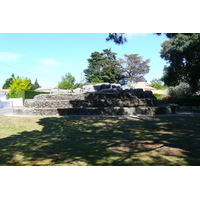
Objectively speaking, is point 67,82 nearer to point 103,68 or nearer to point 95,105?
point 103,68

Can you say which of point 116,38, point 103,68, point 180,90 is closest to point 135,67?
point 103,68

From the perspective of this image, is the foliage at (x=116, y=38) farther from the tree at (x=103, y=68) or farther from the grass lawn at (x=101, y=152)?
the tree at (x=103, y=68)

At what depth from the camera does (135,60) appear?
50.0 metres

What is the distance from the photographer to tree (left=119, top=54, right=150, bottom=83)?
48.9 m

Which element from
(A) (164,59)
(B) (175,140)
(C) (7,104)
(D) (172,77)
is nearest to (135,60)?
(A) (164,59)

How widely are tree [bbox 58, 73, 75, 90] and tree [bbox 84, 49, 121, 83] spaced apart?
3.49 m

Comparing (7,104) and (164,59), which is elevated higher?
(164,59)

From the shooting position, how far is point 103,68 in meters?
38.9

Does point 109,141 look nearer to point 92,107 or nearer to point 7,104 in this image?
point 92,107

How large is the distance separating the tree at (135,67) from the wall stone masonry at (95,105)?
35.8 m

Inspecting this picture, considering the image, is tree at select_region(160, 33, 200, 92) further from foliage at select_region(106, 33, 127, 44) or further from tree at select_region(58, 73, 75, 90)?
tree at select_region(58, 73, 75, 90)

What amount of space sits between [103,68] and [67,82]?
788 centimetres

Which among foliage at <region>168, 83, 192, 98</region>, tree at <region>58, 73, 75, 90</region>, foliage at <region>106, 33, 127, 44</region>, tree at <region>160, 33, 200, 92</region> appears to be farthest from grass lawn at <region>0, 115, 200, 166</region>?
tree at <region>58, 73, 75, 90</region>

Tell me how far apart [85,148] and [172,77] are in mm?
16558
